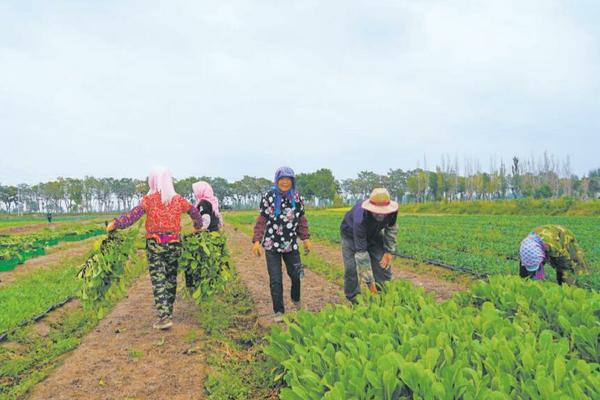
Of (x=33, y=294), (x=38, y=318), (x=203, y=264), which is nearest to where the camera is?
(x=203, y=264)

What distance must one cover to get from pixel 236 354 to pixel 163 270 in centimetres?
140

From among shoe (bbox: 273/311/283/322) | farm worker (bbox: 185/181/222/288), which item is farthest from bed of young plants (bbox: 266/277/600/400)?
farm worker (bbox: 185/181/222/288)

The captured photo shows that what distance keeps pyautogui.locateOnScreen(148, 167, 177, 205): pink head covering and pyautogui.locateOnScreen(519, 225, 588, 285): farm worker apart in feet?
13.3

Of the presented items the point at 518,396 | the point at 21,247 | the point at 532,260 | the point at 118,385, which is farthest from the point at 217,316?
the point at 21,247

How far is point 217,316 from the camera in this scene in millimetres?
5738

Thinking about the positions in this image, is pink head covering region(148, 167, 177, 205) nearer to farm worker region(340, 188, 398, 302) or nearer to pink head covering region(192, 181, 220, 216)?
pink head covering region(192, 181, 220, 216)

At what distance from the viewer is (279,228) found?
16.7 feet

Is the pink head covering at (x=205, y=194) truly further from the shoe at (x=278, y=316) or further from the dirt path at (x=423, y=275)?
the dirt path at (x=423, y=275)

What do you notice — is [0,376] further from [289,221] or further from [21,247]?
[21,247]

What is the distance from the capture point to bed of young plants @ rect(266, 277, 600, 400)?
6.48ft

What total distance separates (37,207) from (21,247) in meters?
121

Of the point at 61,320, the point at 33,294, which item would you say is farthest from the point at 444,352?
the point at 33,294

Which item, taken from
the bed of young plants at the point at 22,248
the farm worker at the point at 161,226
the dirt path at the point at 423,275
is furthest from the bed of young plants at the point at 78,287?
the dirt path at the point at 423,275

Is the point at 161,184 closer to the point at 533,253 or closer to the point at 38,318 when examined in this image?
the point at 38,318
